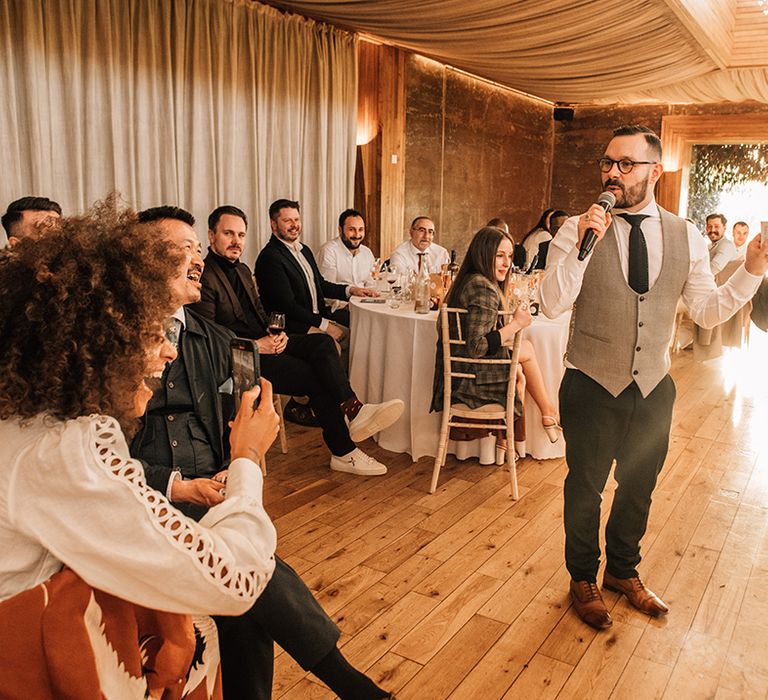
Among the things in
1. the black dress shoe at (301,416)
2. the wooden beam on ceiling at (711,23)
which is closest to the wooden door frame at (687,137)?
the wooden beam on ceiling at (711,23)

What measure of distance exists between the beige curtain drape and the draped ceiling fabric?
20.3 inches

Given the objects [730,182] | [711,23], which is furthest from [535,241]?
[730,182]

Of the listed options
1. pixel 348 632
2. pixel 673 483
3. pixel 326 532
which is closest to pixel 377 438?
pixel 326 532

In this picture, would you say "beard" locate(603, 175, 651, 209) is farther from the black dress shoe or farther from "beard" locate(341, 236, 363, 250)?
"beard" locate(341, 236, 363, 250)

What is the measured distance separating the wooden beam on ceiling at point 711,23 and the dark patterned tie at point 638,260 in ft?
15.6

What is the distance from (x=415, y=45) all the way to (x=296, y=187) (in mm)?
2060

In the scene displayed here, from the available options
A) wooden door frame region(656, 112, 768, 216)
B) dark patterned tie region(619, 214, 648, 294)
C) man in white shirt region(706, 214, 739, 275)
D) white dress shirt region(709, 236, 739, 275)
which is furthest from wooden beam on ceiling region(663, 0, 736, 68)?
dark patterned tie region(619, 214, 648, 294)

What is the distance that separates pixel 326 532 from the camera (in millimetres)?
3285

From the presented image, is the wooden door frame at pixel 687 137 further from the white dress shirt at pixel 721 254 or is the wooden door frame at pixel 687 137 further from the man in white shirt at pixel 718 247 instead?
the white dress shirt at pixel 721 254

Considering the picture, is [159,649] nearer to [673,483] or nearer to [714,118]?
[673,483]

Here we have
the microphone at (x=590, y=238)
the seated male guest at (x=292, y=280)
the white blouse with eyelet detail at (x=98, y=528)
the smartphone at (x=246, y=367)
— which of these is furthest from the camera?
the seated male guest at (x=292, y=280)

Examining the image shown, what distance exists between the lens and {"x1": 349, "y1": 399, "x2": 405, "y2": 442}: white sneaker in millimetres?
3785

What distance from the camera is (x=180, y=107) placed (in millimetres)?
5598

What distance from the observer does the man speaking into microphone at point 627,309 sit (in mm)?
2361
